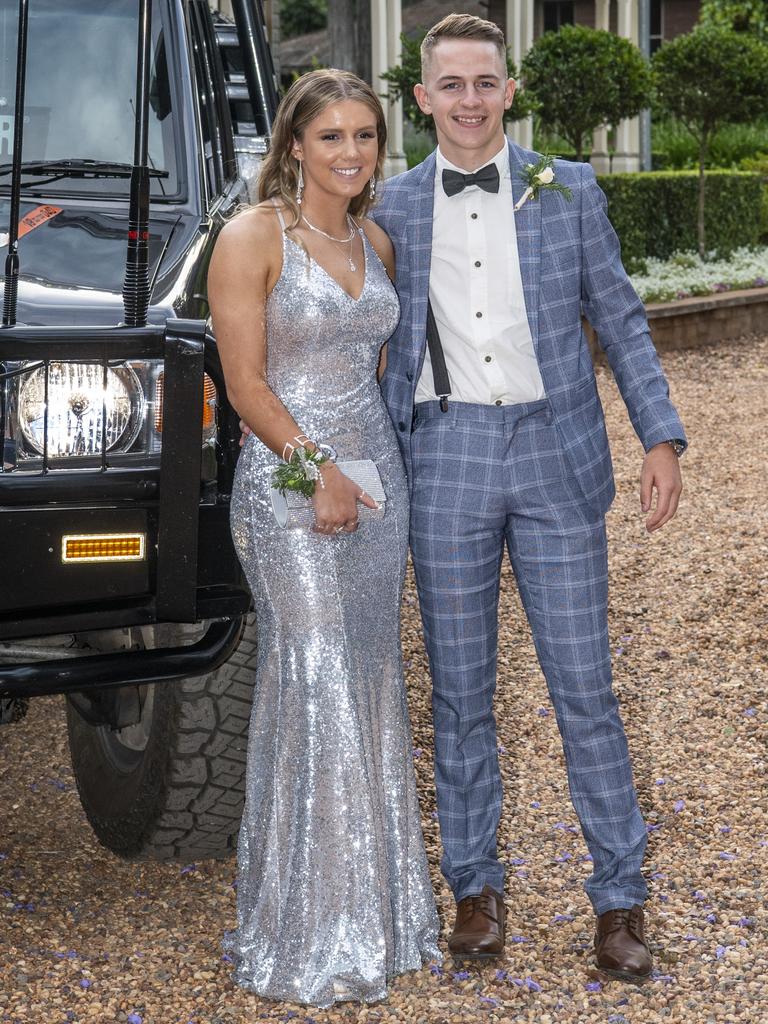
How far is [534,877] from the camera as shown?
150 inches

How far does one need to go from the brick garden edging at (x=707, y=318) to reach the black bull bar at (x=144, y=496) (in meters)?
9.74

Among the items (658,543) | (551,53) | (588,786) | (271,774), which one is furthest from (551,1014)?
(551,53)

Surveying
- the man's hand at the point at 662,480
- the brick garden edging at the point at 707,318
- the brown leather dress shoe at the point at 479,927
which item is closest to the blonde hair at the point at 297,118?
the man's hand at the point at 662,480

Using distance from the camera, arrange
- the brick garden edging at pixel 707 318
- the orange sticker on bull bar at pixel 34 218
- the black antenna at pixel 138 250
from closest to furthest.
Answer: the black antenna at pixel 138 250 → the orange sticker on bull bar at pixel 34 218 → the brick garden edging at pixel 707 318

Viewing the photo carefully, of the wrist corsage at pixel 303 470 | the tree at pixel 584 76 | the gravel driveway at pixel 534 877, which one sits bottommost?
the gravel driveway at pixel 534 877

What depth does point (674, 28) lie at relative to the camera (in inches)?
1342

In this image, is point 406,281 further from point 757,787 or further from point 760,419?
point 760,419

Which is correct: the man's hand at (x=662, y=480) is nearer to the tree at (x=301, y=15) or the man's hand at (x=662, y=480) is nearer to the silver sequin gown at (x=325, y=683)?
the silver sequin gown at (x=325, y=683)

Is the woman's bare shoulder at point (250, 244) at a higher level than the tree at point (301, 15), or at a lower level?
lower

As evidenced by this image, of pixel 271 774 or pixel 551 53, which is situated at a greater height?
pixel 551 53

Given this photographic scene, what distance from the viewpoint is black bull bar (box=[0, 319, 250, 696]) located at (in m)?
2.92

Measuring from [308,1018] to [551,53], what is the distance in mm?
14244

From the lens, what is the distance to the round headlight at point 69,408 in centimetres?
303

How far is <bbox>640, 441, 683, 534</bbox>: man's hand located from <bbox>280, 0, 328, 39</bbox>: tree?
39946 millimetres
